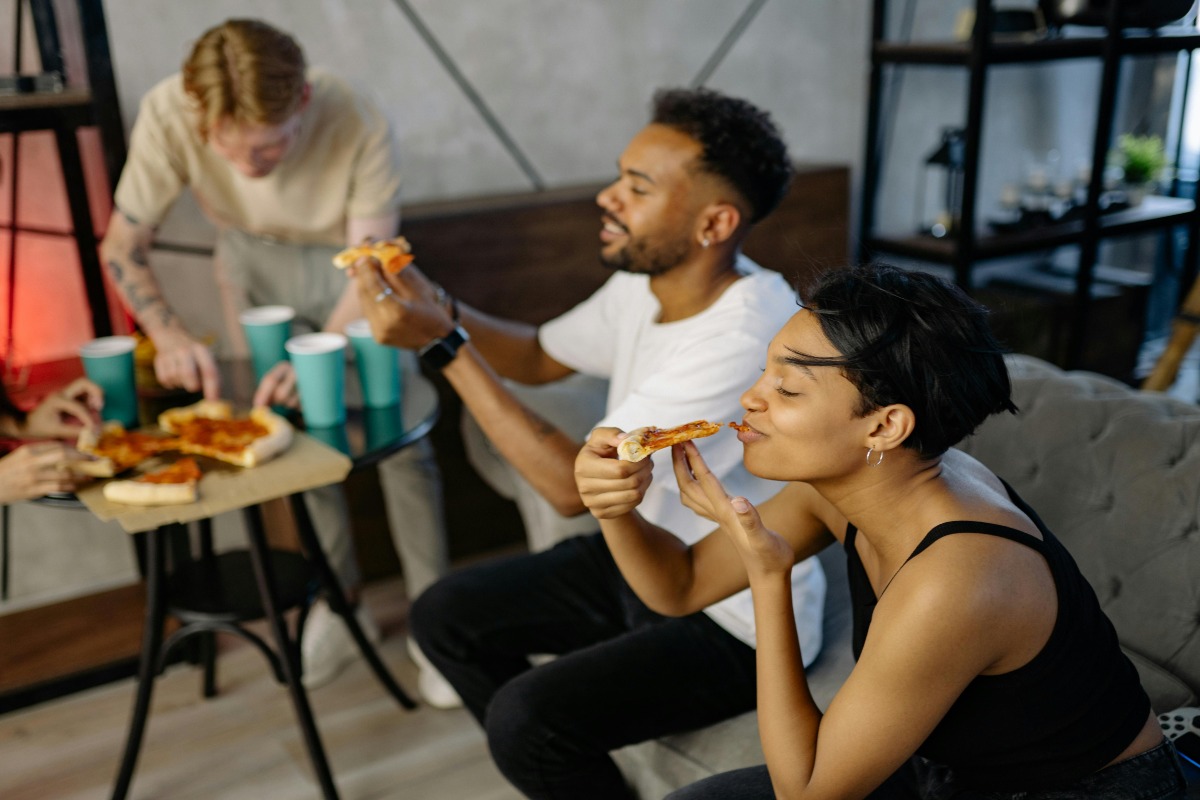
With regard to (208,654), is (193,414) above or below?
above

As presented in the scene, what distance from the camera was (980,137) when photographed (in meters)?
3.35

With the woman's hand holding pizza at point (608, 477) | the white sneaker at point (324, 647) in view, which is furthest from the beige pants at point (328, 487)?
the woman's hand holding pizza at point (608, 477)

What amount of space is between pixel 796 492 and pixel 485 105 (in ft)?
6.38

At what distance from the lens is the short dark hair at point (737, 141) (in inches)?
72.8

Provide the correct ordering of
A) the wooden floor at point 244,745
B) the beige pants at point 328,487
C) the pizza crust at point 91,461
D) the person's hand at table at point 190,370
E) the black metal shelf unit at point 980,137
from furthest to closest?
the black metal shelf unit at point 980,137
the beige pants at point 328,487
the wooden floor at point 244,745
the person's hand at table at point 190,370
the pizza crust at point 91,461

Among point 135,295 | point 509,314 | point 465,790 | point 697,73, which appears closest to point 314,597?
point 465,790

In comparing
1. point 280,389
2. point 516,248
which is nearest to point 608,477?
point 280,389

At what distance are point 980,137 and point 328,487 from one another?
223 centimetres

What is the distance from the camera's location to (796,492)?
156cm

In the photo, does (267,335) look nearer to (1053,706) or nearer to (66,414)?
(66,414)

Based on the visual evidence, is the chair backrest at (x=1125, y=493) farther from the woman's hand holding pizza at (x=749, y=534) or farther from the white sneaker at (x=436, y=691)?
the white sneaker at (x=436, y=691)

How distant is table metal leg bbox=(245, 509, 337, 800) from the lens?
2.00 m

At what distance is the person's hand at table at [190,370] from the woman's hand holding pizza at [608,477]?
3.20ft

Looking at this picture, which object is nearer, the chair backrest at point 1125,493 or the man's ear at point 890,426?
the man's ear at point 890,426
